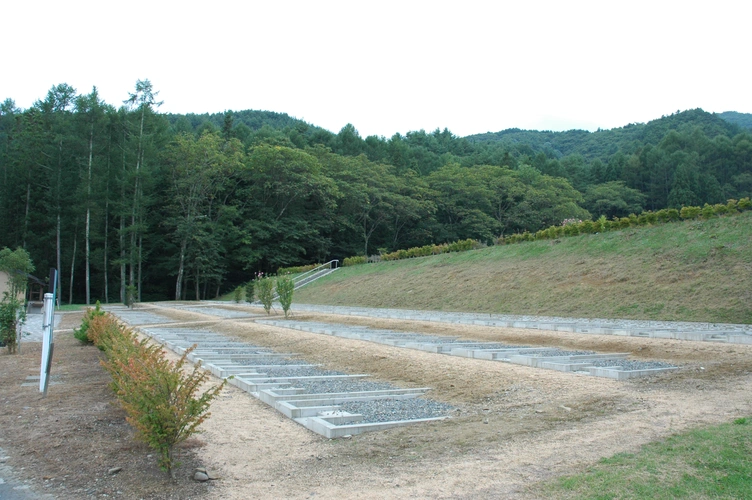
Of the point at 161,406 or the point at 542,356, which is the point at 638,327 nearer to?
the point at 542,356

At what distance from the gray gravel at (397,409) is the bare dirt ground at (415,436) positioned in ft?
0.88

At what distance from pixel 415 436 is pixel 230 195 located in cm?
4167

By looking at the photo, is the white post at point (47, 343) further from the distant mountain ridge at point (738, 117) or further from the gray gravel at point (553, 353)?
the distant mountain ridge at point (738, 117)

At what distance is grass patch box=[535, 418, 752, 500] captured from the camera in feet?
11.3

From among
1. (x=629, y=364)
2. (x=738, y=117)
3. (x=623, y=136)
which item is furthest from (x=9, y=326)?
(x=738, y=117)

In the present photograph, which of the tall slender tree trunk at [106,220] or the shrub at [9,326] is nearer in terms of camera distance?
the shrub at [9,326]

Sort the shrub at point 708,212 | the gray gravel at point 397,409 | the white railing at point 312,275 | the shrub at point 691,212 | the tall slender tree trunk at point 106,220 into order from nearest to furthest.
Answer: the gray gravel at point 397,409
the shrub at point 708,212
the shrub at point 691,212
the white railing at point 312,275
the tall slender tree trunk at point 106,220

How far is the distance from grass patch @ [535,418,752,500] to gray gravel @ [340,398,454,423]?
2120mm

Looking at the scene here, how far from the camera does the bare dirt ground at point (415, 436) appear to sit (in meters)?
3.90

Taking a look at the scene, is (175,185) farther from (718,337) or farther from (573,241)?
(718,337)

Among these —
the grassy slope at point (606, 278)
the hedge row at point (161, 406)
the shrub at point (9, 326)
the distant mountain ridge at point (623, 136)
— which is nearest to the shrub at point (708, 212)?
the grassy slope at point (606, 278)

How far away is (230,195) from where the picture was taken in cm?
4438

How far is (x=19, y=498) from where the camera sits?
3.79m

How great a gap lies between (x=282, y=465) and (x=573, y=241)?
1987 centimetres
